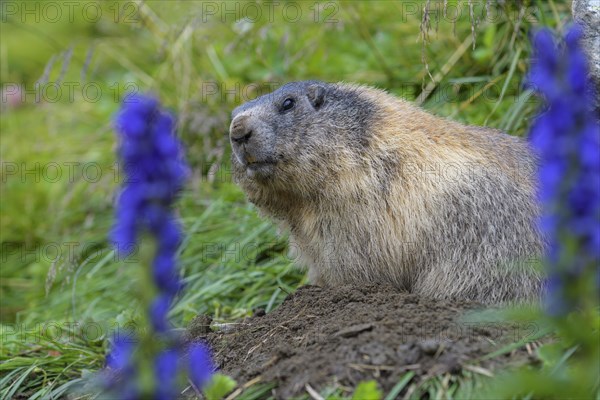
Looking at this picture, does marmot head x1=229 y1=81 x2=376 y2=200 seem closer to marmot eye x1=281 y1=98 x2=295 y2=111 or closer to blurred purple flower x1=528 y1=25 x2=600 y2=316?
marmot eye x1=281 y1=98 x2=295 y2=111

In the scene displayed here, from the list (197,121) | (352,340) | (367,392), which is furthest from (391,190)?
(197,121)

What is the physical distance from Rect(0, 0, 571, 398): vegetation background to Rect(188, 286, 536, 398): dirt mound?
1193mm

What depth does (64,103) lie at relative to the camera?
11.2 meters

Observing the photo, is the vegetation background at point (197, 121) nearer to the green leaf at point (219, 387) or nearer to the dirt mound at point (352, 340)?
the dirt mound at point (352, 340)

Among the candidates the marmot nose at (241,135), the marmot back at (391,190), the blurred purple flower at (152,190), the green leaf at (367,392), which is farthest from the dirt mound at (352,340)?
the blurred purple flower at (152,190)

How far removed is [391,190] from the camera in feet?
18.0

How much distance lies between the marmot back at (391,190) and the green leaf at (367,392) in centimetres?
166

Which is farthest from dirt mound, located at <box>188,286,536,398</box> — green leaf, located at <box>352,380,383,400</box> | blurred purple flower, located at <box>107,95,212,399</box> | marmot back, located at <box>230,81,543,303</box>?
blurred purple flower, located at <box>107,95,212,399</box>

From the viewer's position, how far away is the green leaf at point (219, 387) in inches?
152

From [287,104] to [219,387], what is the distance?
241cm

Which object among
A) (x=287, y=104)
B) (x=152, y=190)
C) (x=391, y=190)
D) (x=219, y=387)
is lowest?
(x=219, y=387)

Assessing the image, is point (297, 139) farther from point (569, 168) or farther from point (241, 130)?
point (569, 168)

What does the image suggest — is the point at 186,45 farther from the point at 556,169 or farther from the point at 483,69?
the point at 556,169

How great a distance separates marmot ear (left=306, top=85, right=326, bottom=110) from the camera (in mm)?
5816
